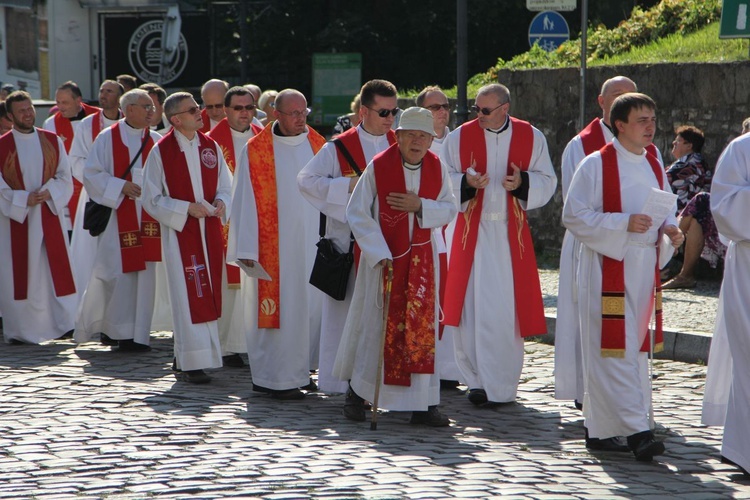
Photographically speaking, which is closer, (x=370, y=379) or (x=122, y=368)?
(x=370, y=379)

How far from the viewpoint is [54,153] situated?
11.9 m

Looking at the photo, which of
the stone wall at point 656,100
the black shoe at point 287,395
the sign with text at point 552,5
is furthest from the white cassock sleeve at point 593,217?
the sign with text at point 552,5

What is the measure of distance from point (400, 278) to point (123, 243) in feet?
12.8

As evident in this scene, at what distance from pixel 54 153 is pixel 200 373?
3167mm

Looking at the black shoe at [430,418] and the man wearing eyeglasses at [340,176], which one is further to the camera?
the man wearing eyeglasses at [340,176]

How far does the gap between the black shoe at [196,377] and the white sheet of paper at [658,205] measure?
368cm

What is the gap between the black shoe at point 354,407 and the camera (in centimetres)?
819

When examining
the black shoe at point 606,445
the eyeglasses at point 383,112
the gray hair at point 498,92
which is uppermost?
the gray hair at point 498,92

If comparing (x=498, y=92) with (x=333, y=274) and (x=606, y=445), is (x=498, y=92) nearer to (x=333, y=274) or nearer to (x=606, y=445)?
(x=333, y=274)

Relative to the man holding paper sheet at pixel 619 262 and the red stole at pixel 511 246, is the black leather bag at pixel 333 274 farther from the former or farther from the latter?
the man holding paper sheet at pixel 619 262

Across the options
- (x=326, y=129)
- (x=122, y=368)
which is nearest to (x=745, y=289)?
(x=122, y=368)

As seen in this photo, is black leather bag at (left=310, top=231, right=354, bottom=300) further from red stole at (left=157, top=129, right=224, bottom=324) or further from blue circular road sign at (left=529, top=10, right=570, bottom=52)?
blue circular road sign at (left=529, top=10, right=570, bottom=52)

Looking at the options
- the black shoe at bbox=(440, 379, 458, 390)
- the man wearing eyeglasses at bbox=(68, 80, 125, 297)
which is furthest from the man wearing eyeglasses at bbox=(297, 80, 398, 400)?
the man wearing eyeglasses at bbox=(68, 80, 125, 297)

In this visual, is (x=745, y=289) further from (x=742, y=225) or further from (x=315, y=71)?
(x=315, y=71)
